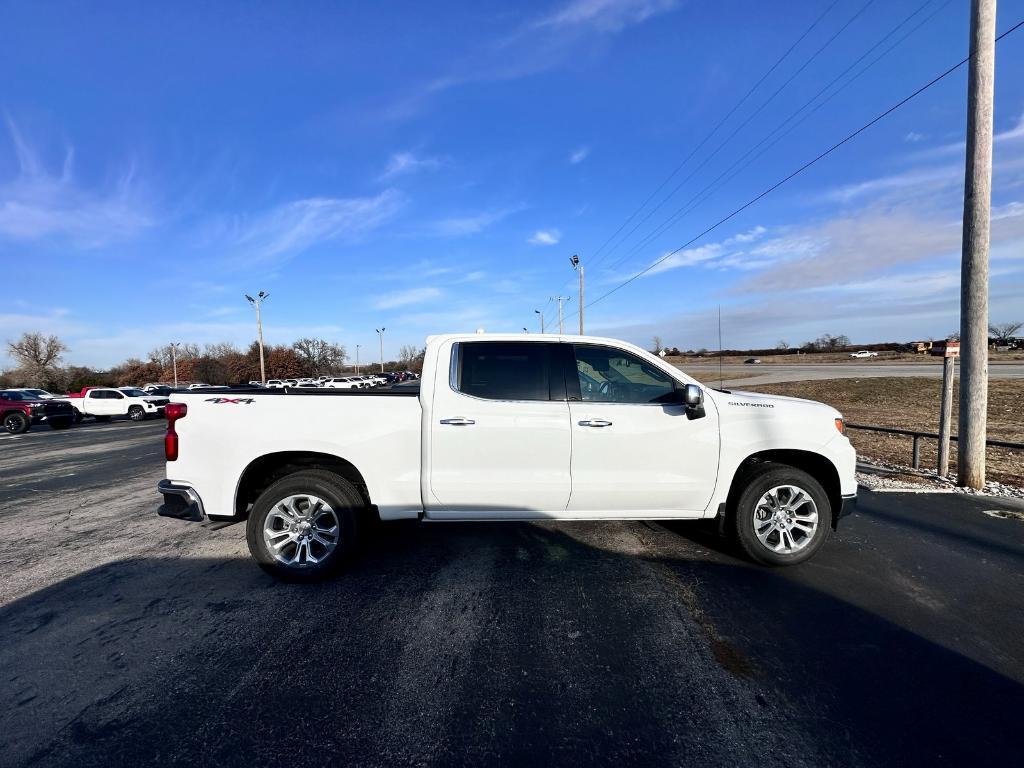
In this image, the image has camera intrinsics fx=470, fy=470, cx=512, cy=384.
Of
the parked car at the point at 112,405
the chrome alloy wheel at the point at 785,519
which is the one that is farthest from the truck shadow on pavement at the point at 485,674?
the parked car at the point at 112,405

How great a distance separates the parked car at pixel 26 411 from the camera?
18203mm

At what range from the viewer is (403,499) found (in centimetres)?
373

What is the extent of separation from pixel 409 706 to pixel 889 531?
4.86m

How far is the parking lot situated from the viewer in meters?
2.13

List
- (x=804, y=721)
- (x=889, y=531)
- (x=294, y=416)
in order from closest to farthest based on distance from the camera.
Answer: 1. (x=804, y=721)
2. (x=294, y=416)
3. (x=889, y=531)

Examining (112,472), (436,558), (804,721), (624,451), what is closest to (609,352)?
(624,451)

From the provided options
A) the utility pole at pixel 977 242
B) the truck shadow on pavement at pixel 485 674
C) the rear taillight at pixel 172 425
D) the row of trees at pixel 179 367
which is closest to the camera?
the truck shadow on pavement at pixel 485 674

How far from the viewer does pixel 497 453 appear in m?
3.71

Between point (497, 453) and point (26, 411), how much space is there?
78.0ft

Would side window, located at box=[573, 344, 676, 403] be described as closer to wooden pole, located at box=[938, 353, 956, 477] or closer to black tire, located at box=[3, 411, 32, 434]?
wooden pole, located at box=[938, 353, 956, 477]

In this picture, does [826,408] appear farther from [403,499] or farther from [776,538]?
[403,499]

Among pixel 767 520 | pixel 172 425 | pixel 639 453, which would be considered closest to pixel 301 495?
pixel 172 425

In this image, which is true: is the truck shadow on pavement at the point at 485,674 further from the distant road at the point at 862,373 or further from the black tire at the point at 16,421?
the black tire at the point at 16,421

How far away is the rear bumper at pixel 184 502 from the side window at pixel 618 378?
3.16 m
